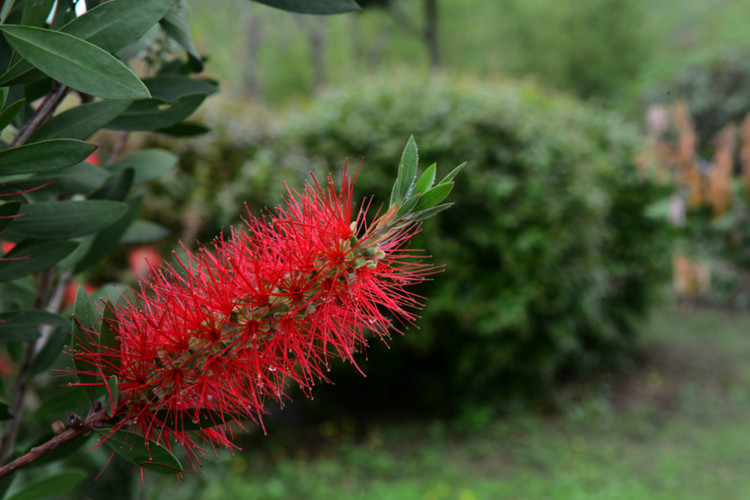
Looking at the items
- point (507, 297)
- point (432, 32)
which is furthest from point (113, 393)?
point (432, 32)

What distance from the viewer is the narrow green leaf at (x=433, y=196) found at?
1.84 feet

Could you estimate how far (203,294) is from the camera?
658 millimetres

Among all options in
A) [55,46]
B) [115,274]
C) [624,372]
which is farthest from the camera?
[624,372]

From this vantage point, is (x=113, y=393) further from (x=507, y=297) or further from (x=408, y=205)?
(x=507, y=297)

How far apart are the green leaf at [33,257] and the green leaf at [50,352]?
5.5 inches

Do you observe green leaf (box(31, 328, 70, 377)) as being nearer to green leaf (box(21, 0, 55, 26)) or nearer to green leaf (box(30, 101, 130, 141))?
green leaf (box(30, 101, 130, 141))

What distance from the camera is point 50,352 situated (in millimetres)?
954

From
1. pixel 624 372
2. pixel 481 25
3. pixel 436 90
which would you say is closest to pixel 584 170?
pixel 436 90

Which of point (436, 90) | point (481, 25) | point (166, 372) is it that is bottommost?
point (166, 372)

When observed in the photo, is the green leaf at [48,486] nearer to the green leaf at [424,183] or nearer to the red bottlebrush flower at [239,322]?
the red bottlebrush flower at [239,322]

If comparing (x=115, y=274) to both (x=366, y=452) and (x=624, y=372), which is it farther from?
(x=624, y=372)

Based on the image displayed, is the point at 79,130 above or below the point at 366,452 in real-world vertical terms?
above

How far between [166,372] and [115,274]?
4.19 meters

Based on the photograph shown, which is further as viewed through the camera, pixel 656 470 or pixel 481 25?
pixel 481 25
